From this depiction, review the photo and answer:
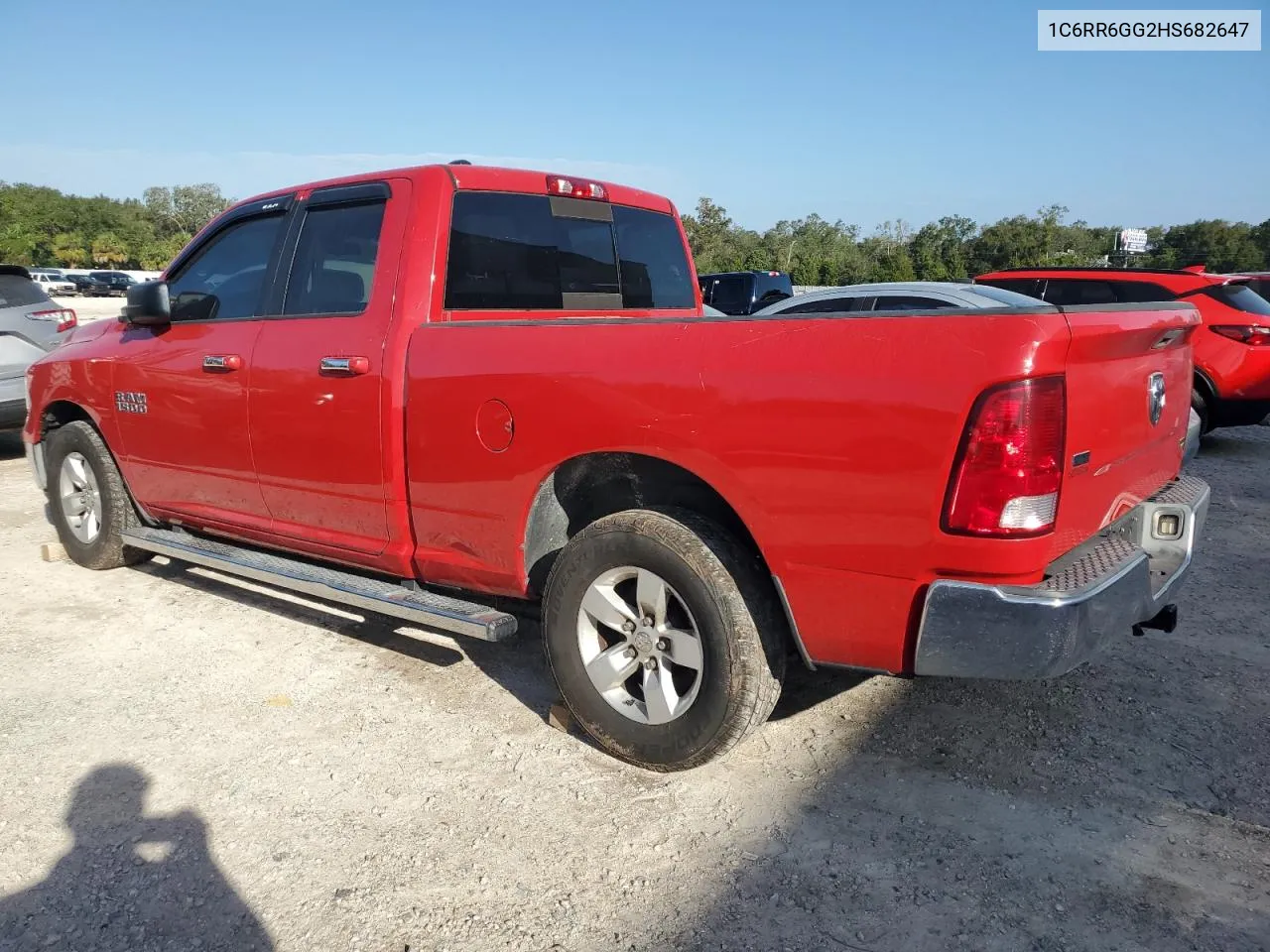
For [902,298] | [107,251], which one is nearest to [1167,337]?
[902,298]

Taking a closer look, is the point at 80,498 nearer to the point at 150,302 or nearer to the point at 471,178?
the point at 150,302

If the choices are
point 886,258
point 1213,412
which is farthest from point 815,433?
point 886,258

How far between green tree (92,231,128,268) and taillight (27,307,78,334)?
65.2 meters

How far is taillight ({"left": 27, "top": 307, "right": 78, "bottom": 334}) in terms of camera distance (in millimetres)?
8359

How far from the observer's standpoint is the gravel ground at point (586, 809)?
7.66ft

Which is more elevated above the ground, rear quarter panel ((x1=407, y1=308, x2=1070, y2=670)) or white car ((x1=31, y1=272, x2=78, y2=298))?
white car ((x1=31, y1=272, x2=78, y2=298))

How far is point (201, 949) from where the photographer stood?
2271 mm

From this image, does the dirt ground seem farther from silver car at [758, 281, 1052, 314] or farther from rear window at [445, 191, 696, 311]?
rear window at [445, 191, 696, 311]

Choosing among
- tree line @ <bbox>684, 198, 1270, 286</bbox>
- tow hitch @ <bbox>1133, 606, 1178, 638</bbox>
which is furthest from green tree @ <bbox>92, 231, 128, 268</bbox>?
tow hitch @ <bbox>1133, 606, 1178, 638</bbox>

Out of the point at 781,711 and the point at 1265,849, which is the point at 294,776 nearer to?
the point at 781,711

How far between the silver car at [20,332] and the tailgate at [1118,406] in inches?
325

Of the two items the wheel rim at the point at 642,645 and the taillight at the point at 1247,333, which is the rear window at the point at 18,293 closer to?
Answer: the wheel rim at the point at 642,645

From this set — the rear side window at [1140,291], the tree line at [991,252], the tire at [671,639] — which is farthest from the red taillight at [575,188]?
the tree line at [991,252]

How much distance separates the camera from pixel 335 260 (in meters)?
3.85
